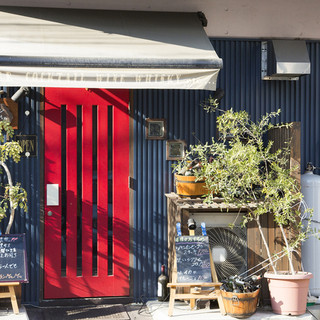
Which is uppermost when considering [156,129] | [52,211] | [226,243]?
[156,129]

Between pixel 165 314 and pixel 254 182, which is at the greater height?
pixel 254 182

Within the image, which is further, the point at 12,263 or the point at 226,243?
the point at 226,243

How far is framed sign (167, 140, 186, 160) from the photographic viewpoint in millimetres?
7656

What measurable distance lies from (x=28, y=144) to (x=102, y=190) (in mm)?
1129

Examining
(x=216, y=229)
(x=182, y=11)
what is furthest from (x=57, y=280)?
(x=182, y=11)

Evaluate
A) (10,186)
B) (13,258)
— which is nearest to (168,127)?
(10,186)

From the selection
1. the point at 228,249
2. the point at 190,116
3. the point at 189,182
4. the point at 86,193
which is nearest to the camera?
the point at 189,182

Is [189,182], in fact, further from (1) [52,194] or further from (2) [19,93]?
(2) [19,93]

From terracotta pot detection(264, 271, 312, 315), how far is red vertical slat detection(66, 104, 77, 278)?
2500mm

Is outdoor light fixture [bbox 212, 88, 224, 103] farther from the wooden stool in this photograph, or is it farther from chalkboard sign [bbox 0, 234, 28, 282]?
the wooden stool

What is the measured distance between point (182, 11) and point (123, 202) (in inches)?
106

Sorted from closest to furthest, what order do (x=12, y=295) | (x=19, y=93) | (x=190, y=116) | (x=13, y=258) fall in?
(x=12, y=295), (x=13, y=258), (x=19, y=93), (x=190, y=116)

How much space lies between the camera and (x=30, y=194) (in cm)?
732

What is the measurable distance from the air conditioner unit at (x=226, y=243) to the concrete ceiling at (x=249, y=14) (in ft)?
8.20
